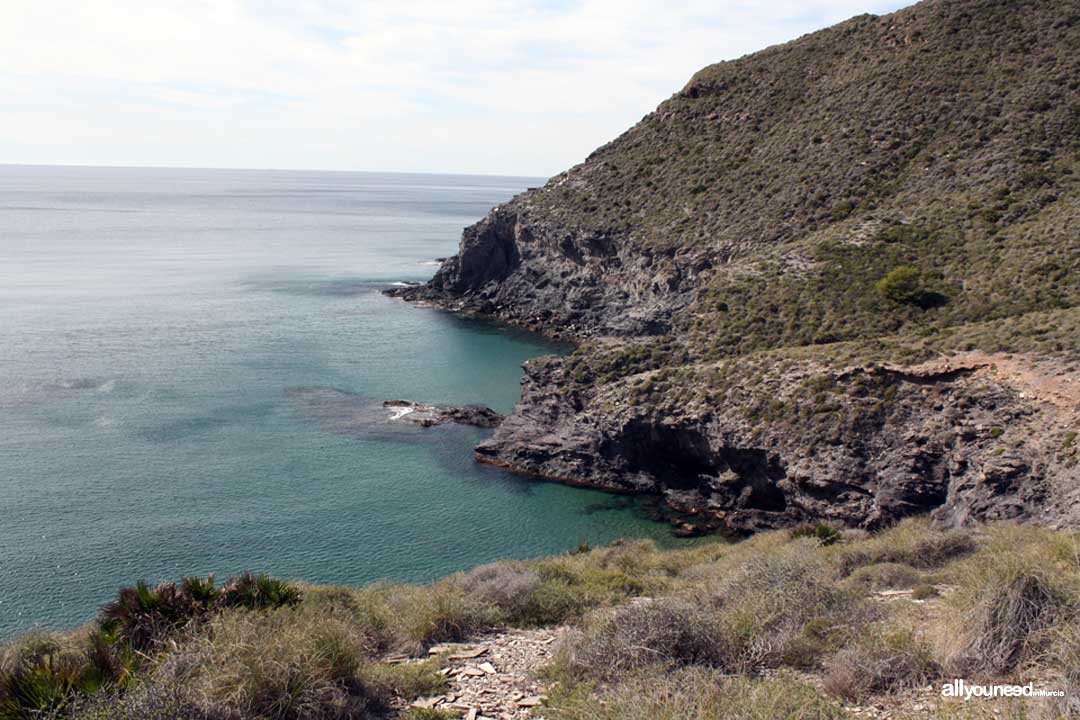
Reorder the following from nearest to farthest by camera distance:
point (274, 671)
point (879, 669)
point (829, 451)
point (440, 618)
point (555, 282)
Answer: point (274, 671) → point (879, 669) → point (440, 618) → point (829, 451) → point (555, 282)

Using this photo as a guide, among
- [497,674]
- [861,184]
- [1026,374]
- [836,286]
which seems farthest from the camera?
[861,184]

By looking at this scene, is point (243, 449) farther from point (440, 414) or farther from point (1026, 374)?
point (1026, 374)

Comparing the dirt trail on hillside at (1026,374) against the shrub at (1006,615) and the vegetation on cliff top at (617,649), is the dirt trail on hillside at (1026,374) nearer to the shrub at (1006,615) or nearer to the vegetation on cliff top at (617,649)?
the vegetation on cliff top at (617,649)

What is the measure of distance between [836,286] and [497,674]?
3748cm

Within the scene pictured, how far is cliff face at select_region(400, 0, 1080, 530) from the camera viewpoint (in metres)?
33.2

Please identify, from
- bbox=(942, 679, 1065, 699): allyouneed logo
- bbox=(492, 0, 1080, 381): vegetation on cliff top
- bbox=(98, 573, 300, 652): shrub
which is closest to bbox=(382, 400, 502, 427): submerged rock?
bbox=(492, 0, 1080, 381): vegetation on cliff top

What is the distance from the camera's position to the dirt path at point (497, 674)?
38.5 feet

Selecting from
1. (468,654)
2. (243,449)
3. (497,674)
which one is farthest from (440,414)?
(497,674)

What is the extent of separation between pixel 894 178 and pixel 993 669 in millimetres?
49942

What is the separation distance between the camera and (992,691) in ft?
33.6

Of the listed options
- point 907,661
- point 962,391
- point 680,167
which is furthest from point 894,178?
point 907,661

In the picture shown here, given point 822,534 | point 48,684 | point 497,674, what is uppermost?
point 48,684

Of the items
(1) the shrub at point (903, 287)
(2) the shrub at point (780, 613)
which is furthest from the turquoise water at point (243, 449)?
(1) the shrub at point (903, 287)

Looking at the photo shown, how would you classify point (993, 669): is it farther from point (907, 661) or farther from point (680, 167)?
point (680, 167)
